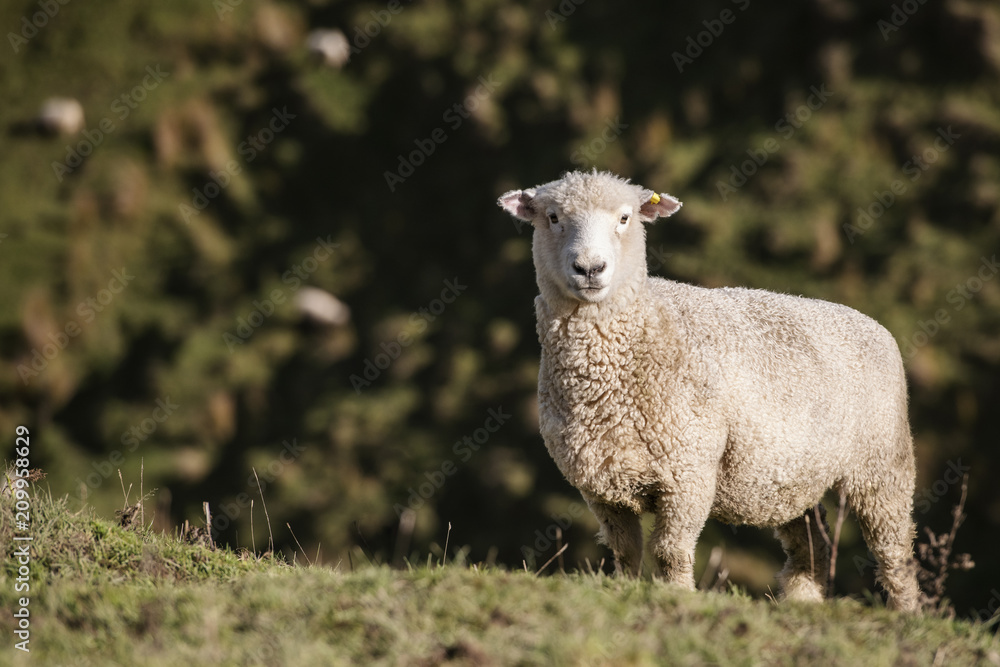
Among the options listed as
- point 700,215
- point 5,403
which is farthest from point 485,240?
point 5,403

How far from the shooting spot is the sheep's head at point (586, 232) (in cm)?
507

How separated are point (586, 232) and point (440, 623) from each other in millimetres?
2494

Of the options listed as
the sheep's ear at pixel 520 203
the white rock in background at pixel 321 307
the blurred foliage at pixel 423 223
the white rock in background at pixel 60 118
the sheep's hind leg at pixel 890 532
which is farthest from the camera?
the white rock in background at pixel 60 118

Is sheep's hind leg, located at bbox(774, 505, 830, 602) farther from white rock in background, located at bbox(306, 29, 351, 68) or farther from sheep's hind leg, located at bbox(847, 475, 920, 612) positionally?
white rock in background, located at bbox(306, 29, 351, 68)

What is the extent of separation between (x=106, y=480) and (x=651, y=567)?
51.1 feet

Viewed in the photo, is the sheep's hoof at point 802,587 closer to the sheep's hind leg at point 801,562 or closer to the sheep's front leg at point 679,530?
the sheep's hind leg at point 801,562

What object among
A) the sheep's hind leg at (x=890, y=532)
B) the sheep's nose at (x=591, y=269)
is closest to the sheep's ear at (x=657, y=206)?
the sheep's nose at (x=591, y=269)

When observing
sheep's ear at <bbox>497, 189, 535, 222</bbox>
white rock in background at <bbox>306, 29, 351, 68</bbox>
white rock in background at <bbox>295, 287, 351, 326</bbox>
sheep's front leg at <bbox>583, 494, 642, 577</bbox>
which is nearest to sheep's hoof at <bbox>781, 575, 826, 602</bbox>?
sheep's front leg at <bbox>583, 494, 642, 577</bbox>

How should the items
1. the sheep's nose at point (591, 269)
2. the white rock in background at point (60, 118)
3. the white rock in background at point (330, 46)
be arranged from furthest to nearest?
the white rock in background at point (330, 46), the white rock in background at point (60, 118), the sheep's nose at point (591, 269)

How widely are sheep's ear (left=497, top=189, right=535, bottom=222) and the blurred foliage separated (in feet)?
34.4

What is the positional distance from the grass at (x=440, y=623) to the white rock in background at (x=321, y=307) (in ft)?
48.6

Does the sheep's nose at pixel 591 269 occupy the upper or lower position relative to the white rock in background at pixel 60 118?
lower

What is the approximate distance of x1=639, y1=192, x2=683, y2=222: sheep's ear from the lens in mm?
5758

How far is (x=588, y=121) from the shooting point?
1980 cm
